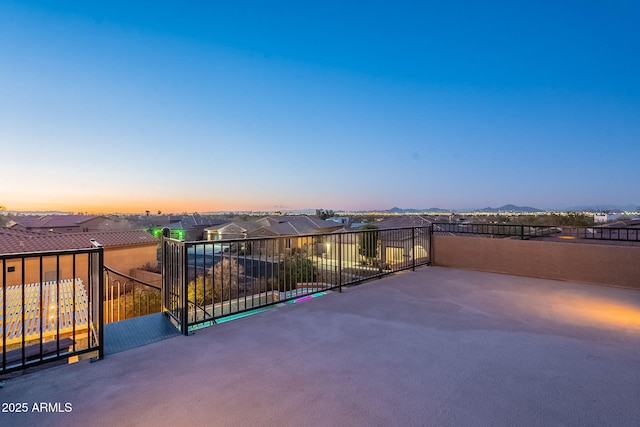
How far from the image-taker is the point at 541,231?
6.21m

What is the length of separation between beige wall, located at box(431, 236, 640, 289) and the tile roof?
40.3 feet

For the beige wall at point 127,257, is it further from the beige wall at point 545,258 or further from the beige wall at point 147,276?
the beige wall at point 545,258

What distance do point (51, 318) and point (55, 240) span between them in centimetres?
1277

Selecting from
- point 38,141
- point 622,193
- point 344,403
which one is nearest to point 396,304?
point 344,403

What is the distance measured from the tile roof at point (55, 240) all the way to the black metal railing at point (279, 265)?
31.2ft

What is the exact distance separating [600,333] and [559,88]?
9.88 meters

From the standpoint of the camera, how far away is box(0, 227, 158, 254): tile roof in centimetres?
1146

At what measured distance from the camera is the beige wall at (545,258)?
478cm

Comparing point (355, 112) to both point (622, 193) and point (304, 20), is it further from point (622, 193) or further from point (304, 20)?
point (622, 193)

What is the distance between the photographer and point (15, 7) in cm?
642

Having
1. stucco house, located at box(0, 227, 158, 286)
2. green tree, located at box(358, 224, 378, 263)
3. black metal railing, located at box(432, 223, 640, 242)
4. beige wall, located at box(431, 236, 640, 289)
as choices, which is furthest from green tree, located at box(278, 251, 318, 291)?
stucco house, located at box(0, 227, 158, 286)

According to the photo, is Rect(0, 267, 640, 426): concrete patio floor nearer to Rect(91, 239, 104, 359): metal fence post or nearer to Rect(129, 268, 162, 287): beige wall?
Rect(91, 239, 104, 359): metal fence post

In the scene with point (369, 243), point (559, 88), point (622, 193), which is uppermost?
point (559, 88)

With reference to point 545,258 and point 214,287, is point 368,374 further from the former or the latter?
point 545,258
